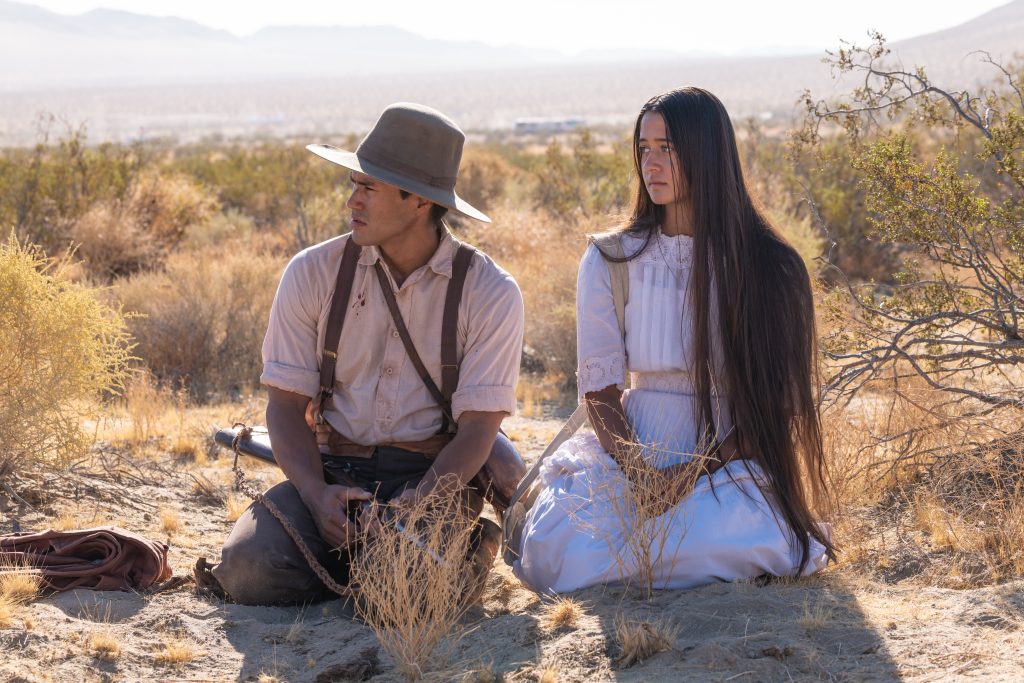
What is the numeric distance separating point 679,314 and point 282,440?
1.45 metres

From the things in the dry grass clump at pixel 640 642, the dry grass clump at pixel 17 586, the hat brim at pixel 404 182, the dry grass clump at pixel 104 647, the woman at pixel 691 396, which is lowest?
the dry grass clump at pixel 104 647

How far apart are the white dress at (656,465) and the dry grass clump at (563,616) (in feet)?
0.80

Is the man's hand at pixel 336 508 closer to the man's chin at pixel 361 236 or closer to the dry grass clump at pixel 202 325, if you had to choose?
the man's chin at pixel 361 236

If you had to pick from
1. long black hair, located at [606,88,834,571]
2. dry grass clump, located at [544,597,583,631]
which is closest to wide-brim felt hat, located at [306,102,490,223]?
long black hair, located at [606,88,834,571]

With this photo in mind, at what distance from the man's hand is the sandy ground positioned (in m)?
0.28

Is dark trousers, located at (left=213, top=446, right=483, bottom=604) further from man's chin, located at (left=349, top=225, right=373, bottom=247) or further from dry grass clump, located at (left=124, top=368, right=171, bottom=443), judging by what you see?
dry grass clump, located at (left=124, top=368, right=171, bottom=443)

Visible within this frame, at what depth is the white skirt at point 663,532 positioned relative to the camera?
3.86 metres

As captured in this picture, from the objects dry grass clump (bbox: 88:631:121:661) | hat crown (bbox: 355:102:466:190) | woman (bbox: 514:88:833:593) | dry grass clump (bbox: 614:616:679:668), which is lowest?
dry grass clump (bbox: 88:631:121:661)

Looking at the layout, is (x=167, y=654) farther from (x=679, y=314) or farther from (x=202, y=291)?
(x=202, y=291)

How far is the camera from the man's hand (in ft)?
13.2

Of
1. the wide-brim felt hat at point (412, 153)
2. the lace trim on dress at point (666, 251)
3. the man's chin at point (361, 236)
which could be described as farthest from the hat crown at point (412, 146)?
the lace trim on dress at point (666, 251)

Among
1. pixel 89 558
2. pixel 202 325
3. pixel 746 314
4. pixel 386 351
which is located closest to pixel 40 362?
pixel 89 558

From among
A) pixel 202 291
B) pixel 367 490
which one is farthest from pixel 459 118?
pixel 367 490

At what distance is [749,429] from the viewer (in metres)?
4.02
